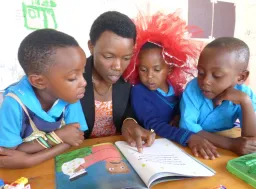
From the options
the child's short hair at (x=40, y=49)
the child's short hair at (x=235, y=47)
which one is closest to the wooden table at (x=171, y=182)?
the child's short hair at (x=40, y=49)

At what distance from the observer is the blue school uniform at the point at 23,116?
63cm

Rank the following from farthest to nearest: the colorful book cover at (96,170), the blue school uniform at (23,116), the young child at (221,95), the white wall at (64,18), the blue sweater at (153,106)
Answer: the white wall at (64,18)
the blue sweater at (153,106)
the young child at (221,95)
the blue school uniform at (23,116)
the colorful book cover at (96,170)

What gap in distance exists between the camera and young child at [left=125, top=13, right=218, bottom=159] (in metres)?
0.92

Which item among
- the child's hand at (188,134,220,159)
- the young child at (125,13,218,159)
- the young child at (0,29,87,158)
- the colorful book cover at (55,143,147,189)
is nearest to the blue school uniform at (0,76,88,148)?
the young child at (0,29,87,158)

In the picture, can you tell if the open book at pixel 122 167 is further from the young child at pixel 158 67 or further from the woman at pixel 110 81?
the young child at pixel 158 67

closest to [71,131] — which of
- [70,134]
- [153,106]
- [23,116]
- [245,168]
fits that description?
[70,134]

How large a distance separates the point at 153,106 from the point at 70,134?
386mm

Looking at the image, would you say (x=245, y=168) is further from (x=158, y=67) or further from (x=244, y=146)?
(x=158, y=67)

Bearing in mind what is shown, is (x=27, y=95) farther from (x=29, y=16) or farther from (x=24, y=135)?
(x=29, y=16)

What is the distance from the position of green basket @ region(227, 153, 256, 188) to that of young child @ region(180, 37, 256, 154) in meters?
0.08

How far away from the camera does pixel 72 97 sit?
0.71 meters

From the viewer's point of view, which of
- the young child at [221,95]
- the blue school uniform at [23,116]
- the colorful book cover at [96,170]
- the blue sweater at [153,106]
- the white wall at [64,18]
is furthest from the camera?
the white wall at [64,18]

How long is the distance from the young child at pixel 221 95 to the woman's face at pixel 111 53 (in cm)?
27

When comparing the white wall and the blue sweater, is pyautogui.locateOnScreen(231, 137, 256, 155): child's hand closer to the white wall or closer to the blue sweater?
the blue sweater
